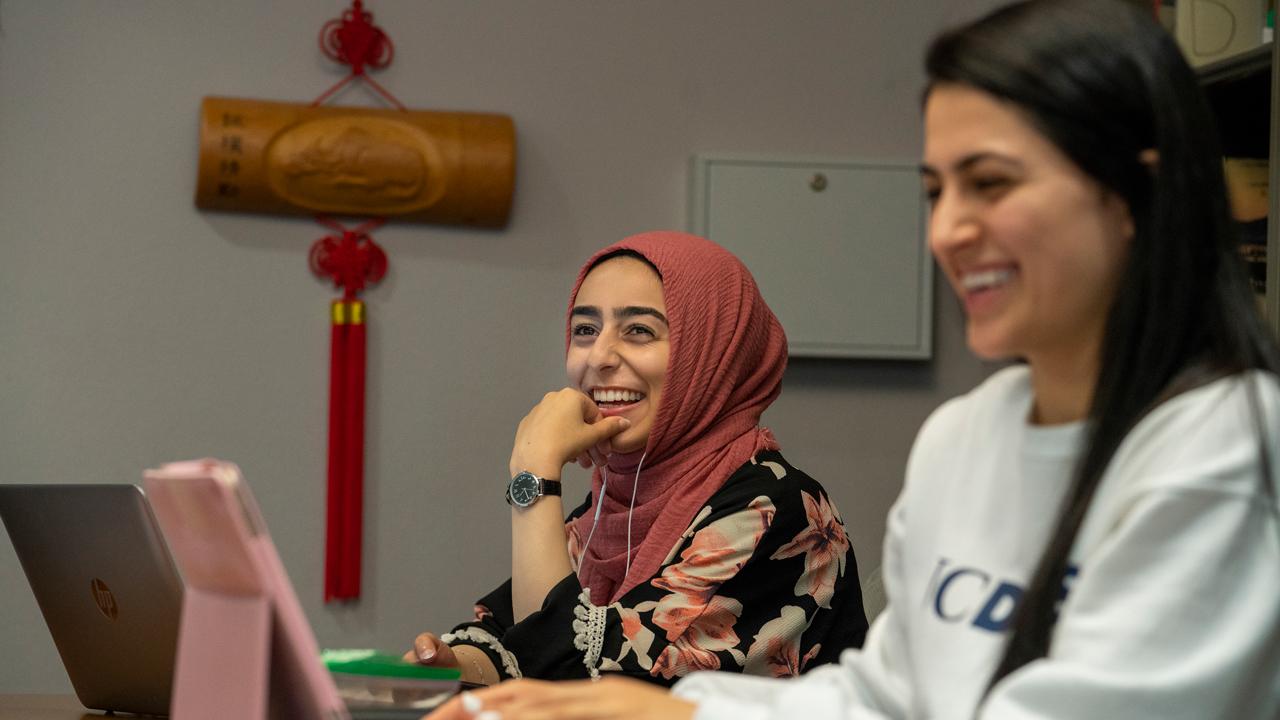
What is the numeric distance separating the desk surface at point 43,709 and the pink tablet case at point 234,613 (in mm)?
722

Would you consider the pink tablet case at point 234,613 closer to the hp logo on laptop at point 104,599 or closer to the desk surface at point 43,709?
the hp logo on laptop at point 104,599

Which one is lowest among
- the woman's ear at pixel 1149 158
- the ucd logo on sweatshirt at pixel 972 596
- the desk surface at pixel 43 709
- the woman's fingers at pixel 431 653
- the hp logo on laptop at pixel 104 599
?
the desk surface at pixel 43 709

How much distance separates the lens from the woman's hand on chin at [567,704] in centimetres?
93

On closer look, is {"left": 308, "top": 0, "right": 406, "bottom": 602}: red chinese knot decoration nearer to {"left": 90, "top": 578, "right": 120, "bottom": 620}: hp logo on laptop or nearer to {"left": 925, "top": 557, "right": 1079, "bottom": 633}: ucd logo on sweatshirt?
{"left": 90, "top": 578, "right": 120, "bottom": 620}: hp logo on laptop

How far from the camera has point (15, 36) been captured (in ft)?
9.25

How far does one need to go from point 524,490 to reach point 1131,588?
1.18 meters

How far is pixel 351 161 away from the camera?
9.18 ft

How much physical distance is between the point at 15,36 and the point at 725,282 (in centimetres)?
177

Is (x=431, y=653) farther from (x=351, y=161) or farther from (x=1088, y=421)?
(x=351, y=161)

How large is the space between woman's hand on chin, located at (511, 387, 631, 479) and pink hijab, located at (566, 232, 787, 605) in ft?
0.25

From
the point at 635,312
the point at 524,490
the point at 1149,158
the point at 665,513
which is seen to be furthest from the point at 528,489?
the point at 1149,158

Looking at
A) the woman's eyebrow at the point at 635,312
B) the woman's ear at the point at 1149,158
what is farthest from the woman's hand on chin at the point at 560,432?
the woman's ear at the point at 1149,158

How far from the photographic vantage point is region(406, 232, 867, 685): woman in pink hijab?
5.53 ft

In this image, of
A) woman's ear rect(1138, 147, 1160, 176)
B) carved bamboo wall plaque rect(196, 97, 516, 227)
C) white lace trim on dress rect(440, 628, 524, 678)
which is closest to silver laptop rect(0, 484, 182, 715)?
white lace trim on dress rect(440, 628, 524, 678)
